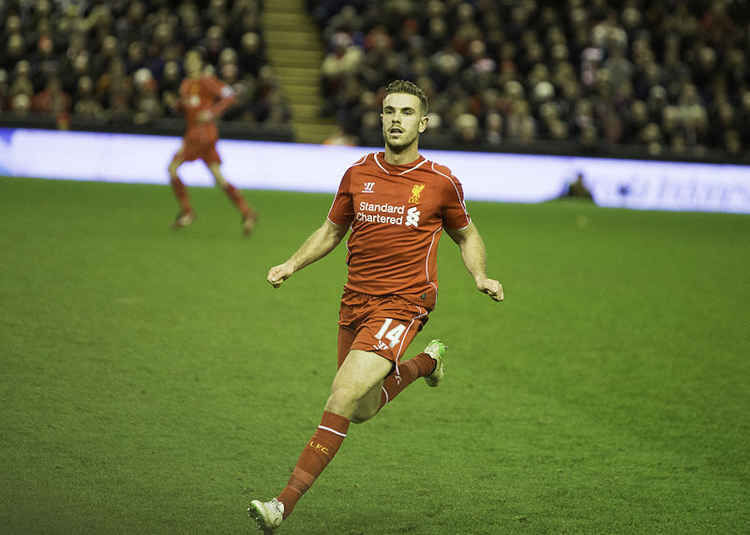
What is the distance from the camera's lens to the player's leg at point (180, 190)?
496 inches

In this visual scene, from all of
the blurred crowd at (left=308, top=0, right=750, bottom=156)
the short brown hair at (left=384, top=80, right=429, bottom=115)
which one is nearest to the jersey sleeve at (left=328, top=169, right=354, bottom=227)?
the short brown hair at (left=384, top=80, right=429, bottom=115)

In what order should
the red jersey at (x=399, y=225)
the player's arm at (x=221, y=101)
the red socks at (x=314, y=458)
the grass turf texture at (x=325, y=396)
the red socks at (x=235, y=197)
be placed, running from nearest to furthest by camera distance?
the red socks at (x=314, y=458) → the grass turf texture at (x=325, y=396) → the red jersey at (x=399, y=225) → the red socks at (x=235, y=197) → the player's arm at (x=221, y=101)

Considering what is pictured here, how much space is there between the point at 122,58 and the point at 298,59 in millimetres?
5472

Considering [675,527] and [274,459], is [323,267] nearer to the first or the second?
[274,459]

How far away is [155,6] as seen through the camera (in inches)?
817

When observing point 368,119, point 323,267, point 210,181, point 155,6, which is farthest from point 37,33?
point 323,267

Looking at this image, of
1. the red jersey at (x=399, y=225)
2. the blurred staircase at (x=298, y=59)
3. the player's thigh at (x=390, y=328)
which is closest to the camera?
the player's thigh at (x=390, y=328)

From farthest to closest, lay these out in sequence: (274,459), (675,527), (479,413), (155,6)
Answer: (155,6)
(479,413)
(274,459)
(675,527)

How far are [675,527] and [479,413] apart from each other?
1907 mm

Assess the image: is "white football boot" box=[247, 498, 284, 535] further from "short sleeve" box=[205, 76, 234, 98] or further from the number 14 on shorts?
"short sleeve" box=[205, 76, 234, 98]

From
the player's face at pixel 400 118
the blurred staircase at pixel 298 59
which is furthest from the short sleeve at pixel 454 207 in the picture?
the blurred staircase at pixel 298 59

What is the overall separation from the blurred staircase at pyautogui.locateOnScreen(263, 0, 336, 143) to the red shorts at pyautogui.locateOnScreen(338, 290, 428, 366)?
55.4 feet

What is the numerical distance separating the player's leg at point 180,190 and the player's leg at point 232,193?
1.27 ft

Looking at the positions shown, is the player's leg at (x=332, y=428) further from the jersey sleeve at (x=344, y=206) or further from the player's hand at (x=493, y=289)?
the jersey sleeve at (x=344, y=206)
